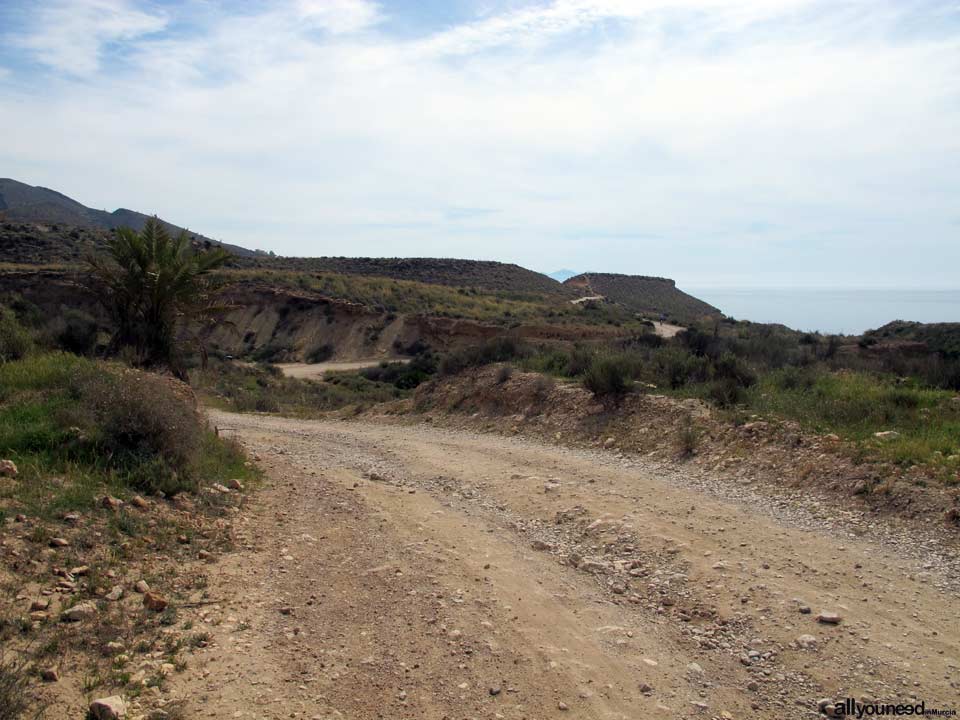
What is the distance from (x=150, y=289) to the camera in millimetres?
13539

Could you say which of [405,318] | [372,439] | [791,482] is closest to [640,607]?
[791,482]

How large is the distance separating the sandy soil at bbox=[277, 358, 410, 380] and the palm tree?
68.3 ft

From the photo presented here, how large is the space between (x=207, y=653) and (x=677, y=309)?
77.8 metres

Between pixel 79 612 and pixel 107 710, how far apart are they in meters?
1.15

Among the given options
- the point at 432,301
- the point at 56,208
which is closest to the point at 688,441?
the point at 432,301

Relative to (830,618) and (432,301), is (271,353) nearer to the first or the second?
(432,301)

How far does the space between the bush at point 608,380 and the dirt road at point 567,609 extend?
455cm

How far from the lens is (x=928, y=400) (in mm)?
10477

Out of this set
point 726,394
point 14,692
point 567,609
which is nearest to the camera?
point 14,692

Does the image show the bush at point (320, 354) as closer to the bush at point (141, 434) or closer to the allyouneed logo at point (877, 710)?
the bush at point (141, 434)

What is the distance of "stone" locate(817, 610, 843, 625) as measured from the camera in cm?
513

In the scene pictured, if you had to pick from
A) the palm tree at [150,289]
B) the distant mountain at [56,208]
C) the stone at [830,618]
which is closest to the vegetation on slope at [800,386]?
the stone at [830,618]

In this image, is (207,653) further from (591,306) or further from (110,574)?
(591,306)

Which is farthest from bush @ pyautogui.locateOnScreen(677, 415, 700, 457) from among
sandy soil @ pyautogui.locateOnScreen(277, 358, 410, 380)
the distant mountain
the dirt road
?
the distant mountain
